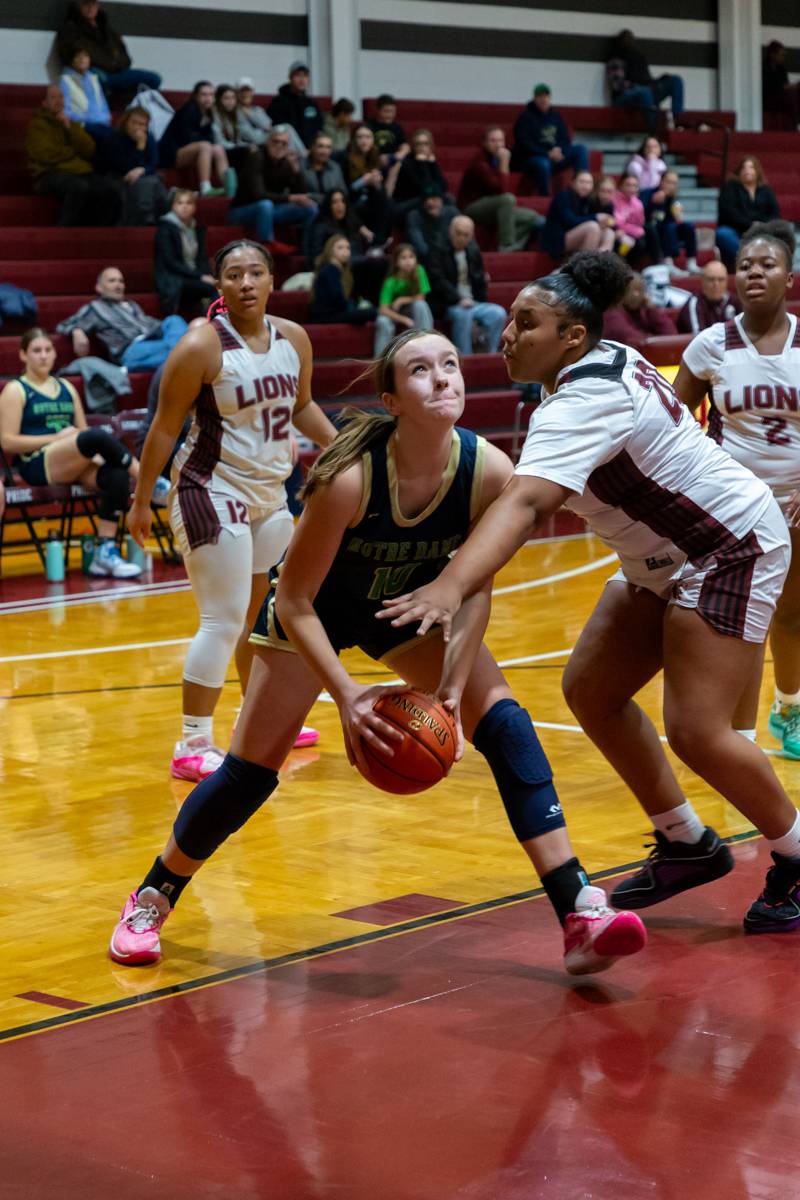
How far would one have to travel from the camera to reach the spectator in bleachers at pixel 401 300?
50.6ft

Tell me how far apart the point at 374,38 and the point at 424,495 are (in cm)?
1816

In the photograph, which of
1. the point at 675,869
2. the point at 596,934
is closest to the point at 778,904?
the point at 675,869

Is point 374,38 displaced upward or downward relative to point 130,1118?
upward

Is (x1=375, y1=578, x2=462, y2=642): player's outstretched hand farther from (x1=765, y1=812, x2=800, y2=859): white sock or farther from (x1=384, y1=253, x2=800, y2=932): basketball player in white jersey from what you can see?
(x1=765, y1=812, x2=800, y2=859): white sock

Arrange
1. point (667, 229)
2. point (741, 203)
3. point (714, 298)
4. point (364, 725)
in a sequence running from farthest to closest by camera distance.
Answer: point (741, 203), point (667, 229), point (714, 298), point (364, 725)

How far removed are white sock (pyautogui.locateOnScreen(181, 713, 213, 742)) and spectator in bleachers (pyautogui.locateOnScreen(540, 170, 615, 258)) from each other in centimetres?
1201

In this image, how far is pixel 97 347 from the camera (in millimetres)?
14117

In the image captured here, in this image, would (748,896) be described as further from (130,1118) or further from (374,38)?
(374,38)

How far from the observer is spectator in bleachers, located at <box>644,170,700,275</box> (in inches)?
747

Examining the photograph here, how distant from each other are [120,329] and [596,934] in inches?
425

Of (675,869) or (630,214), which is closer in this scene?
(675,869)

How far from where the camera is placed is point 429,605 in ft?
11.9

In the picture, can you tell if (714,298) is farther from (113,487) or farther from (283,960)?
(283,960)

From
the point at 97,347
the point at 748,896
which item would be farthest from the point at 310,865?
the point at 97,347
